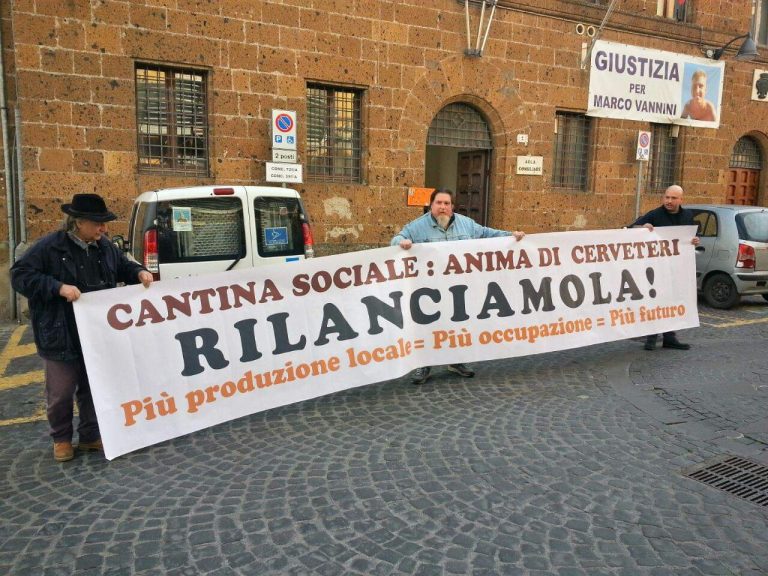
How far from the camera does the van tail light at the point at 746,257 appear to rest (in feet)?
31.5

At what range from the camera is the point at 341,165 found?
37.8 feet

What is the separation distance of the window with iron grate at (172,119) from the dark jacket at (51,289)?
6346 millimetres

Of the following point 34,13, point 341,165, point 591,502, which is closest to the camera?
point 591,502

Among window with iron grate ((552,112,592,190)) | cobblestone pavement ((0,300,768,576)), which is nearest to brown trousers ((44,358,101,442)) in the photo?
cobblestone pavement ((0,300,768,576))

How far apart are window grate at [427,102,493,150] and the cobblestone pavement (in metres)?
7.88

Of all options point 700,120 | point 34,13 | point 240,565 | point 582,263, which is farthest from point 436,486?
point 700,120

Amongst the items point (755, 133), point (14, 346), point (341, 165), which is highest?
point (755, 133)

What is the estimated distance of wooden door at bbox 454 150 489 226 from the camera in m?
13.4

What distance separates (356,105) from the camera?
11.6 m

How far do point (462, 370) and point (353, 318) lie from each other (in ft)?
4.71

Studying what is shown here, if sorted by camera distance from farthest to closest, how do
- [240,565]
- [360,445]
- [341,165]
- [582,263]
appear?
[341,165], [582,263], [360,445], [240,565]

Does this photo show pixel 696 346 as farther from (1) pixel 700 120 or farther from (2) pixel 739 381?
(1) pixel 700 120

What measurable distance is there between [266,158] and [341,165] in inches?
61.8

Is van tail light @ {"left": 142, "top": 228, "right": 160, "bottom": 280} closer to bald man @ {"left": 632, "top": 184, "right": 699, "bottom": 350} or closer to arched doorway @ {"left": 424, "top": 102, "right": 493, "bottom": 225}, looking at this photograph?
bald man @ {"left": 632, "top": 184, "right": 699, "bottom": 350}
